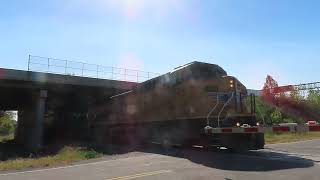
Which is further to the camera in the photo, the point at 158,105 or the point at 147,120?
the point at 147,120

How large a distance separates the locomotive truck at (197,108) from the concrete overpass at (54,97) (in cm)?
1028

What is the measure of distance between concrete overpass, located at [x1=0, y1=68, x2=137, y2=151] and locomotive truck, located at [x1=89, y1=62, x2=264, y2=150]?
1028cm

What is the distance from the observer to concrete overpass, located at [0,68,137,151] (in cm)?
3074

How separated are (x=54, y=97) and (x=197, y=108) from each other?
25.8 metres

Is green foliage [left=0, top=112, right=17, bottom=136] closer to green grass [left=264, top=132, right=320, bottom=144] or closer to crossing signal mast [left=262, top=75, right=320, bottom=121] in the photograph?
crossing signal mast [left=262, top=75, right=320, bottom=121]

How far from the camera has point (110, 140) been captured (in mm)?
30172

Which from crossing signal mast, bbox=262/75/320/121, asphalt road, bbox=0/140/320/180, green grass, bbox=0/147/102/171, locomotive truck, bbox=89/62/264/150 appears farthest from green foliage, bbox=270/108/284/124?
asphalt road, bbox=0/140/320/180

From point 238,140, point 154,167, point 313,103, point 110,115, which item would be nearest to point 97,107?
point 110,115

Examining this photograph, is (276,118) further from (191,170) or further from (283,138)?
(191,170)

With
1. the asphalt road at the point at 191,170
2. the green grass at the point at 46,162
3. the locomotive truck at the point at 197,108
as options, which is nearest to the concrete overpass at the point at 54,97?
the locomotive truck at the point at 197,108

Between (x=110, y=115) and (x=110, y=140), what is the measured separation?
1870 millimetres

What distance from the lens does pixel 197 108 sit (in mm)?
18047

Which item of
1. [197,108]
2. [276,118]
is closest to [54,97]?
[276,118]

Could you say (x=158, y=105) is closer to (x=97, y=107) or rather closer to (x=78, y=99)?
(x=97, y=107)
